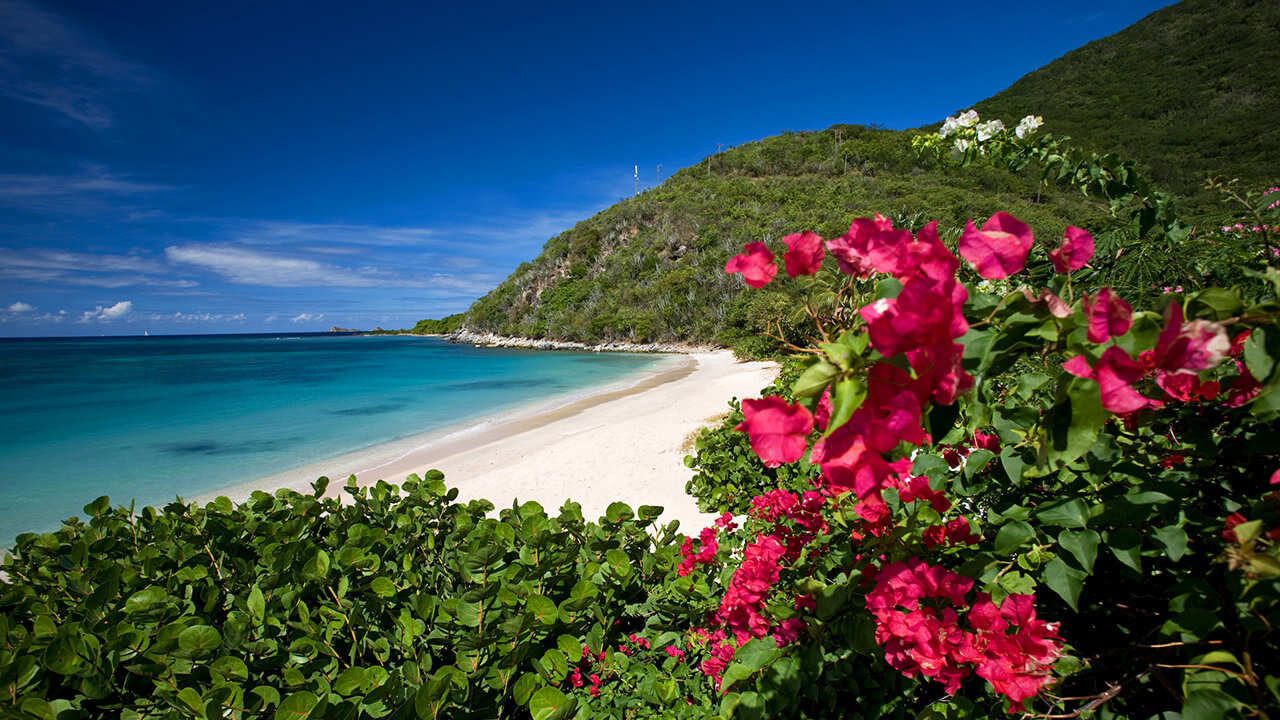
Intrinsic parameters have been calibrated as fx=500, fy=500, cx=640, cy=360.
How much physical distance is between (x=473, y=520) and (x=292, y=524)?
601 mm

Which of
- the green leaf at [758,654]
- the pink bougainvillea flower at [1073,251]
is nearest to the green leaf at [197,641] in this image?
the green leaf at [758,654]

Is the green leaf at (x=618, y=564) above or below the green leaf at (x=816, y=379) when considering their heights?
below

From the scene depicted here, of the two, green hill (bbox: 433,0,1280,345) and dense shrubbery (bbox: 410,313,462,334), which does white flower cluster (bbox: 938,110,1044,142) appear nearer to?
green hill (bbox: 433,0,1280,345)

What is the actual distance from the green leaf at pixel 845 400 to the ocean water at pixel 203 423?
952 centimetres

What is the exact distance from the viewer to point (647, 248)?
44.6m

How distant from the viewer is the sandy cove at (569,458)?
213 inches

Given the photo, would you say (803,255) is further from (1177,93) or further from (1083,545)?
(1177,93)

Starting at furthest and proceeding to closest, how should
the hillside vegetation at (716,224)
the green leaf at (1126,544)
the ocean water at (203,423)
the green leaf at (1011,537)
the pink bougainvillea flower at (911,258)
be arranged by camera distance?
the hillside vegetation at (716,224)
the ocean water at (203,423)
the green leaf at (1011,537)
the green leaf at (1126,544)
the pink bougainvillea flower at (911,258)

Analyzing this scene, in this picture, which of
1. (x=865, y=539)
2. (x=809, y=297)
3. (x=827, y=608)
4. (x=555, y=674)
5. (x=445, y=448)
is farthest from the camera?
(x=445, y=448)

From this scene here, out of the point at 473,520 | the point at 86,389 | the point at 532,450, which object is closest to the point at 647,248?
the point at 86,389

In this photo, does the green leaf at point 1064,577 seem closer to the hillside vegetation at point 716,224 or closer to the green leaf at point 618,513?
the green leaf at point 618,513

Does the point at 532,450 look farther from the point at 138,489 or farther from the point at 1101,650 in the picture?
the point at 1101,650

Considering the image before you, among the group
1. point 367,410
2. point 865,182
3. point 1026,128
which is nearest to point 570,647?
point 1026,128

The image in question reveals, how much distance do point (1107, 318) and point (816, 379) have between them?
1.01 ft
